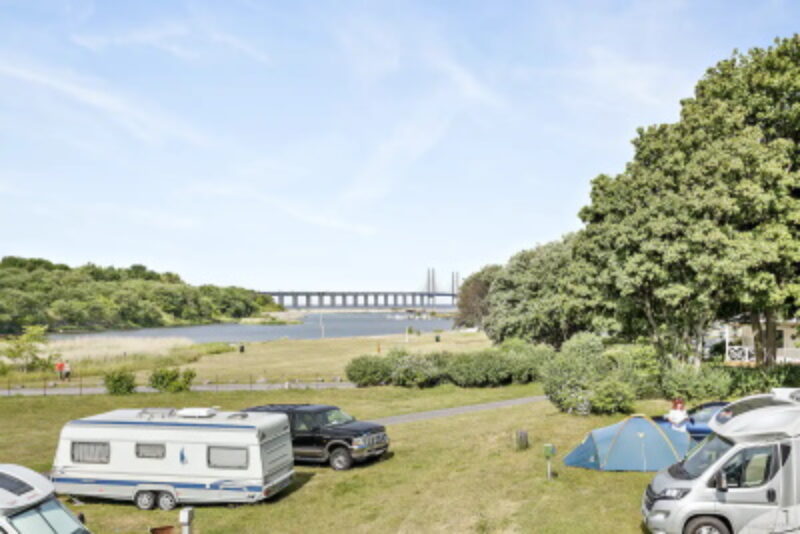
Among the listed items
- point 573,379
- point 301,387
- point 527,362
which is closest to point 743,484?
point 573,379

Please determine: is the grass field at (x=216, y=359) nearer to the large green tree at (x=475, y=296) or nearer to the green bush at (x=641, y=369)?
the large green tree at (x=475, y=296)

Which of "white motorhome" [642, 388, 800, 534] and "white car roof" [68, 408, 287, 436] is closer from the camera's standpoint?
"white motorhome" [642, 388, 800, 534]

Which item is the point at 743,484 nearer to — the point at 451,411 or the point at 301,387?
the point at 451,411

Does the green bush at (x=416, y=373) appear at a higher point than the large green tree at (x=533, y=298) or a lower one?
lower

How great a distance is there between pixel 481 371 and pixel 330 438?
21.2 metres

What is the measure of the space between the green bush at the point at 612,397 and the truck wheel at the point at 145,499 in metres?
16.8

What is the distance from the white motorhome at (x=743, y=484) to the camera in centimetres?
1185

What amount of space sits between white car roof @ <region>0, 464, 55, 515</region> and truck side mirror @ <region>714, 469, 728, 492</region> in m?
11.5

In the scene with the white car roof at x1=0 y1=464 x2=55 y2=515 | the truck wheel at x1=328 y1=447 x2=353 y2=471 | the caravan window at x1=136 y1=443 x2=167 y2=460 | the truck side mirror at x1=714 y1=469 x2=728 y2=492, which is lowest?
the truck wheel at x1=328 y1=447 x2=353 y2=471

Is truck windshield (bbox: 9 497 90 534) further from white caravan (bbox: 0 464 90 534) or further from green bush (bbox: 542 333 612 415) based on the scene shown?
green bush (bbox: 542 333 612 415)

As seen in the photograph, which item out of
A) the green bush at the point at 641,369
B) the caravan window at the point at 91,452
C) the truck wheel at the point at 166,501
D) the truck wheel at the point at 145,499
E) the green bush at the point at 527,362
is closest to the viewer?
the truck wheel at the point at 166,501

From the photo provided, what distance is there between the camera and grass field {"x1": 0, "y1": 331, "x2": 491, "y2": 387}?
49625 millimetres

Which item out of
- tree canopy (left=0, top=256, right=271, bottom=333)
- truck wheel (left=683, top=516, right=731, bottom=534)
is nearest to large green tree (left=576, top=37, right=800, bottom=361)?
truck wheel (left=683, top=516, right=731, bottom=534)

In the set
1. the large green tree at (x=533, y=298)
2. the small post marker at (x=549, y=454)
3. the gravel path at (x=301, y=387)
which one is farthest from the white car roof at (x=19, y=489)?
the large green tree at (x=533, y=298)
